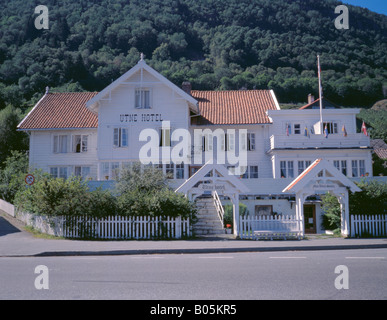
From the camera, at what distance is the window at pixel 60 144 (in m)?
32.9

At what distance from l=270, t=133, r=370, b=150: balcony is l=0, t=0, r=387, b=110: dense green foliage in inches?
2151

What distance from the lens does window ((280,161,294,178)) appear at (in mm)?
30188

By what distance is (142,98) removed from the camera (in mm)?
31344

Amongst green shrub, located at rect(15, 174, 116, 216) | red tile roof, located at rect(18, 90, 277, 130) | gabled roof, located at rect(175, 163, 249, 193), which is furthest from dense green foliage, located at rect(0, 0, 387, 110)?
gabled roof, located at rect(175, 163, 249, 193)

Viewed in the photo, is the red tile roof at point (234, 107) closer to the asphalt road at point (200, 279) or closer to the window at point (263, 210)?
the window at point (263, 210)

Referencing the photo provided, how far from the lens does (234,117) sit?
33.0 meters

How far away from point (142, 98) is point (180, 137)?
173 inches

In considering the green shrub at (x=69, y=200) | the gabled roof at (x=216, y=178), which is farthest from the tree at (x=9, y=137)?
the gabled roof at (x=216, y=178)

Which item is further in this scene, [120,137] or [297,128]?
[297,128]

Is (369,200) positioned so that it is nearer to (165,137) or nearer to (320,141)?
(320,141)

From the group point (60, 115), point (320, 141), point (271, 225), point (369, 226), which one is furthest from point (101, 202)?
point (320, 141)

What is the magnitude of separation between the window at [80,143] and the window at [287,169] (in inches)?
635

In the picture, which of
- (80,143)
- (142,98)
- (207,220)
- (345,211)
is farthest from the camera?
(80,143)

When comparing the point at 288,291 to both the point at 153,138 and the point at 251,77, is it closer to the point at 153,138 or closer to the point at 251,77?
the point at 153,138
